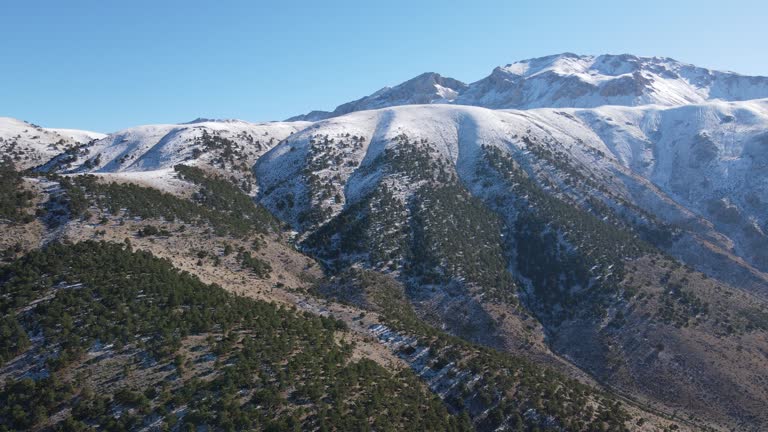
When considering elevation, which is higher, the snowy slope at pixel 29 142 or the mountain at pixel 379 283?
the snowy slope at pixel 29 142

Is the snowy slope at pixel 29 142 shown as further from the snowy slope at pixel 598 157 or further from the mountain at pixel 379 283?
the snowy slope at pixel 598 157

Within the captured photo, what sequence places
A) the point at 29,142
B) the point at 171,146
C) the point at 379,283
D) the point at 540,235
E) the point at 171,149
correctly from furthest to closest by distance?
the point at 29,142, the point at 171,146, the point at 171,149, the point at 540,235, the point at 379,283

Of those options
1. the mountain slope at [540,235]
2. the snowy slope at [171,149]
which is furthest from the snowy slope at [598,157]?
the snowy slope at [171,149]

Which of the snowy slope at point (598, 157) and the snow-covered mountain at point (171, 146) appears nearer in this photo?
the snowy slope at point (598, 157)

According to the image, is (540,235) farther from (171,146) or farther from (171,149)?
(171,146)

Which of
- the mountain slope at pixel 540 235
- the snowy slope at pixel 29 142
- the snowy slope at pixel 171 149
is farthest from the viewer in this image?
the snowy slope at pixel 29 142

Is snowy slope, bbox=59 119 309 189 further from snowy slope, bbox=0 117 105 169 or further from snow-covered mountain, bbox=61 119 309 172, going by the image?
snowy slope, bbox=0 117 105 169

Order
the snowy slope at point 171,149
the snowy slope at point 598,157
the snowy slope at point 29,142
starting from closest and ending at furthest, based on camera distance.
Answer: the snowy slope at point 598,157 → the snowy slope at point 171,149 → the snowy slope at point 29,142

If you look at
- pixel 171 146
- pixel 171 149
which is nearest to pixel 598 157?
pixel 171 149
